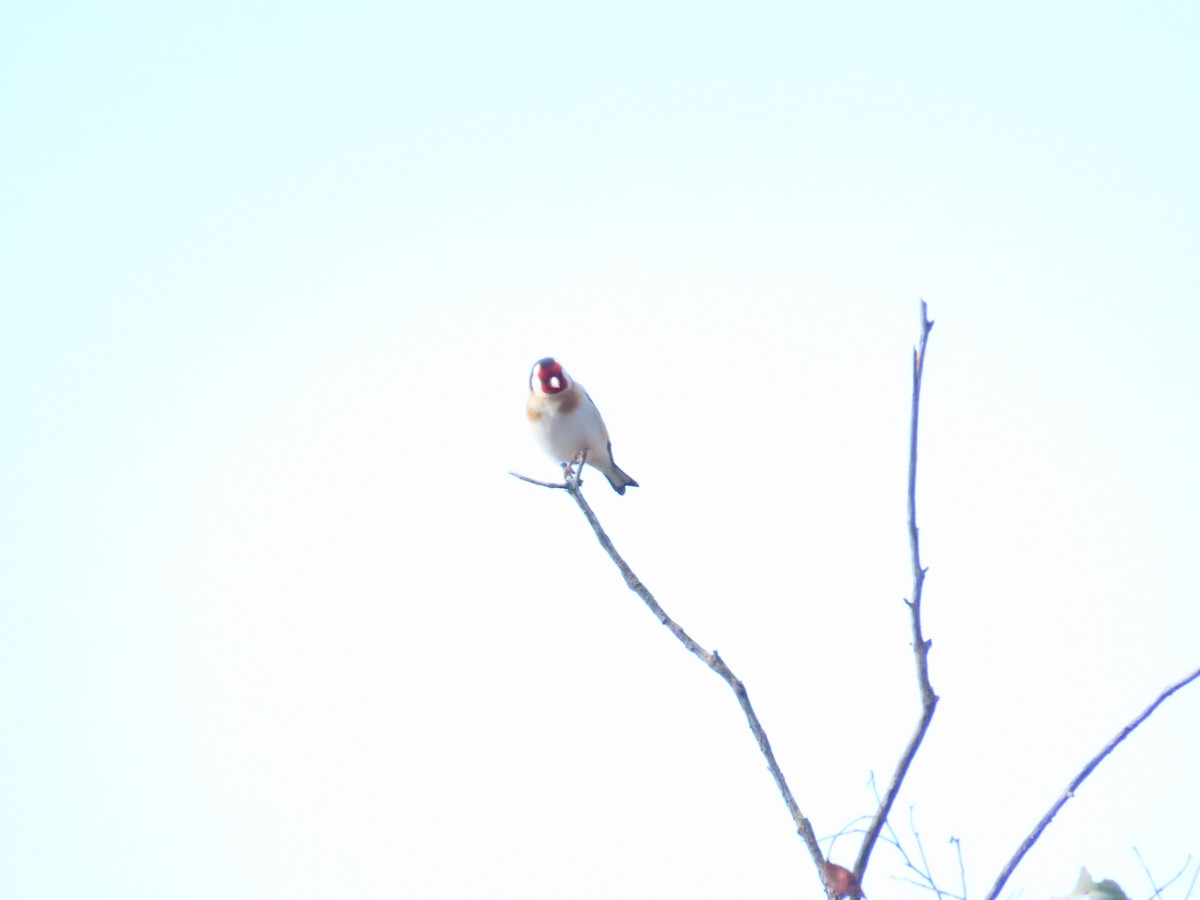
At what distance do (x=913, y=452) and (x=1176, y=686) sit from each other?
530 mm

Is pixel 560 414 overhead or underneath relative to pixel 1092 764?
overhead

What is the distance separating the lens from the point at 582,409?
735 cm

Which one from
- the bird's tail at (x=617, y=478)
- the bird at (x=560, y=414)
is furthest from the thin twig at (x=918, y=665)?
the bird's tail at (x=617, y=478)

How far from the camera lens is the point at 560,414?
7285mm

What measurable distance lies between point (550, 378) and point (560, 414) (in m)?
0.21

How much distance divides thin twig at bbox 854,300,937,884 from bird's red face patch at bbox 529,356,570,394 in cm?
529

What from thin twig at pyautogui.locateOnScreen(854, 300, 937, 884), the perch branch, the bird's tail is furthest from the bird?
thin twig at pyautogui.locateOnScreen(854, 300, 937, 884)

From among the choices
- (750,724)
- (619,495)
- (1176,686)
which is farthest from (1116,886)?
(619,495)

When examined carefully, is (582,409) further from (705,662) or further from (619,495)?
(705,662)

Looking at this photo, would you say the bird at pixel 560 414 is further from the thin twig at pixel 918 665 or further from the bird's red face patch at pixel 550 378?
the thin twig at pixel 918 665

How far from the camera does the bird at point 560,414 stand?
7277mm

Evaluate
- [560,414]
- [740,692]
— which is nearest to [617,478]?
[560,414]

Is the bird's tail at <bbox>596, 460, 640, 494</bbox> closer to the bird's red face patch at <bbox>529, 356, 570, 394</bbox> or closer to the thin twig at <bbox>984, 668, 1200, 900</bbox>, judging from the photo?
the bird's red face patch at <bbox>529, 356, 570, 394</bbox>

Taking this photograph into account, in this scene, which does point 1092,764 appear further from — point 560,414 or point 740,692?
point 560,414
